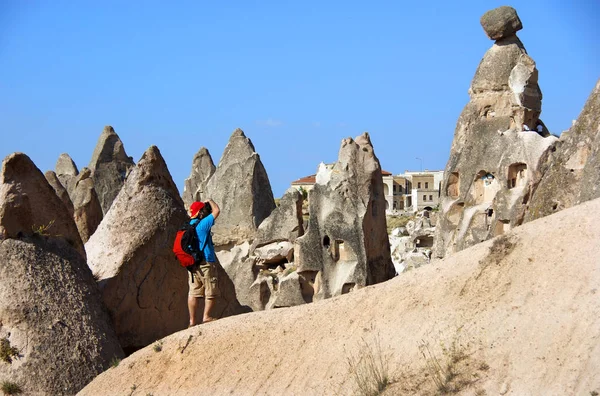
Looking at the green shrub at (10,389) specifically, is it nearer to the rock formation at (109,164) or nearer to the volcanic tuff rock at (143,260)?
the volcanic tuff rock at (143,260)

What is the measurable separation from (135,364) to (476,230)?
485 inches

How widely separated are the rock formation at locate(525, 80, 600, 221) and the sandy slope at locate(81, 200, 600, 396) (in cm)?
310

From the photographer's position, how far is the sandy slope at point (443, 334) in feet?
24.1

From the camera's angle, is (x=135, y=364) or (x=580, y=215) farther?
(x=135, y=364)

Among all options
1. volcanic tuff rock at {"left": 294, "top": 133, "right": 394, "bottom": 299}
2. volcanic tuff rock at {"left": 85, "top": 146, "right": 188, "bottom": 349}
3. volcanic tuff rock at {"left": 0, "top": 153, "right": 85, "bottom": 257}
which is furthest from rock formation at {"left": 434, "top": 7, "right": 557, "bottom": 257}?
volcanic tuff rock at {"left": 0, "top": 153, "right": 85, "bottom": 257}

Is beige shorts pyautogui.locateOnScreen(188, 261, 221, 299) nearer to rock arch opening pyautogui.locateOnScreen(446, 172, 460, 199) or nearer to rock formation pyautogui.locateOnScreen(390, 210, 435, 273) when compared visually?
rock arch opening pyautogui.locateOnScreen(446, 172, 460, 199)

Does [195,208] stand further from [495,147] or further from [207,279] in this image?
[495,147]

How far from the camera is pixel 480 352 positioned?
300 inches

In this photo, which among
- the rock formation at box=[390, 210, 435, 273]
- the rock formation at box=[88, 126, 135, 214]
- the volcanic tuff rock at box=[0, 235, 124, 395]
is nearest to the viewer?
the volcanic tuff rock at box=[0, 235, 124, 395]

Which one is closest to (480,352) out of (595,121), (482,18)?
(595,121)

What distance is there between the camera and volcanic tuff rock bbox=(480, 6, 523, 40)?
22062mm

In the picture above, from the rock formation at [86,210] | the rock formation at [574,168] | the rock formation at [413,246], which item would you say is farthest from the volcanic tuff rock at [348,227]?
the rock formation at [574,168]

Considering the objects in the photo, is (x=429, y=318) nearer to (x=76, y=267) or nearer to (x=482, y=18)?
(x=76, y=267)

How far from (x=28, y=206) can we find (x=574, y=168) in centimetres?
559
